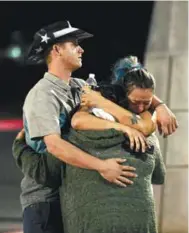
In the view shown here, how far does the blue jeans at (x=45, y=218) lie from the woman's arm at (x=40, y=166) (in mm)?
174

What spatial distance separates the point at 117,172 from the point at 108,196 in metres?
0.10

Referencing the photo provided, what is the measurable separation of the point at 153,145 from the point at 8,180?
529 centimetres

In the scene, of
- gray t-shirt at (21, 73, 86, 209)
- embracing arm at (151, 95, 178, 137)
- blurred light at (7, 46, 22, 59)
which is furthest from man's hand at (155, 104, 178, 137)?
blurred light at (7, 46, 22, 59)

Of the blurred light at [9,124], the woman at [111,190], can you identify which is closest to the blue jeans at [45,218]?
the woman at [111,190]

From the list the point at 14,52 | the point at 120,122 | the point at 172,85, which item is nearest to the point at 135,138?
the point at 120,122

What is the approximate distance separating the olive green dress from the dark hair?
0.68ft

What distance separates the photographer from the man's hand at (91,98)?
253 centimetres

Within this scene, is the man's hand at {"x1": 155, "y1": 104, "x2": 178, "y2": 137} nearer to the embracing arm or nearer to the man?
the embracing arm

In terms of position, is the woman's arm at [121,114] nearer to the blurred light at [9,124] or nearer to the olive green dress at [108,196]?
the olive green dress at [108,196]

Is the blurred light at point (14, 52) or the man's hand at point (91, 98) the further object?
the blurred light at point (14, 52)

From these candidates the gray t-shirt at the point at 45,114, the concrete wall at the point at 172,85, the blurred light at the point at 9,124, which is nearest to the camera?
the gray t-shirt at the point at 45,114

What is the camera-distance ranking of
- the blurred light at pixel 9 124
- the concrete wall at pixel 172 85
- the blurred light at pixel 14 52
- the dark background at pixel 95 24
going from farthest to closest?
the blurred light at pixel 9 124
the blurred light at pixel 14 52
the dark background at pixel 95 24
the concrete wall at pixel 172 85

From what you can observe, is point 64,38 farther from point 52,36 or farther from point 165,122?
point 165,122

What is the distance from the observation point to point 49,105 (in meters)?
2.65
